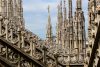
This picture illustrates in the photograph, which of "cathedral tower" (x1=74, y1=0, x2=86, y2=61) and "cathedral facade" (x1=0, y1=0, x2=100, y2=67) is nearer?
"cathedral facade" (x1=0, y1=0, x2=100, y2=67)

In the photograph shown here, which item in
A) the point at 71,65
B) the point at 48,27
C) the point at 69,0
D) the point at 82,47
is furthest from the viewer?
the point at 48,27

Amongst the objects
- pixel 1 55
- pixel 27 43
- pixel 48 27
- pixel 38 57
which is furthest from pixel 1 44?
pixel 48 27

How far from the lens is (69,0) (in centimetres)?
3712

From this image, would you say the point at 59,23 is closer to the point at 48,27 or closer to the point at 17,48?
the point at 48,27

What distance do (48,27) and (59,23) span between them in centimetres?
405

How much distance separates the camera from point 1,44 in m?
16.5

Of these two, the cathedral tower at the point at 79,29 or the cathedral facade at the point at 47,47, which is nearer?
the cathedral facade at the point at 47,47

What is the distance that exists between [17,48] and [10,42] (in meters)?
0.51

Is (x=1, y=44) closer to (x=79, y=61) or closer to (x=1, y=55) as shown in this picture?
(x=1, y=55)

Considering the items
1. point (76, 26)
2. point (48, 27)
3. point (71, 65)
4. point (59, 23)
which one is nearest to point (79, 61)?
point (71, 65)

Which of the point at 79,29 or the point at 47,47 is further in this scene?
the point at 79,29

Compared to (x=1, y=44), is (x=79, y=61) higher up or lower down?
lower down

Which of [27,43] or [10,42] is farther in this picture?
[27,43]

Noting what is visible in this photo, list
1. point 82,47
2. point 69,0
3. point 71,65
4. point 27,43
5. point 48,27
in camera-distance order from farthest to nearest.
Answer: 1. point 48,27
2. point 69,0
3. point 82,47
4. point 71,65
5. point 27,43
